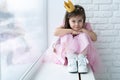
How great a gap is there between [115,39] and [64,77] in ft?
2.73

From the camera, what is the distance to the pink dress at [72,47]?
1523mm

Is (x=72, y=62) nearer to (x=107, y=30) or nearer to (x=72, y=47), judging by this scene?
(x=72, y=47)

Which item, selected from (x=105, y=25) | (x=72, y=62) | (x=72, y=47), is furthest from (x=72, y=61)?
(x=105, y=25)

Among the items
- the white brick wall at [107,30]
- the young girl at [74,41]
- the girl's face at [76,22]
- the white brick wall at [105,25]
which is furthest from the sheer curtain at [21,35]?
the white brick wall at [107,30]

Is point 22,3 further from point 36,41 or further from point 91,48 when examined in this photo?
point 91,48

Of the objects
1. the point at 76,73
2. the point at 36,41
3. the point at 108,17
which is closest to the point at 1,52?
the point at 76,73

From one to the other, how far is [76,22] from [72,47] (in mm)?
189

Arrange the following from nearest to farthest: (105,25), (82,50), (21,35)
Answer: (21,35)
(82,50)
(105,25)

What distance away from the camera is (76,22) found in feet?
5.09

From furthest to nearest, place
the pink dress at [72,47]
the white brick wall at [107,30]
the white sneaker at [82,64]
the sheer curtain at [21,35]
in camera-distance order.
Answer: the white brick wall at [107,30] → the pink dress at [72,47] → the white sneaker at [82,64] → the sheer curtain at [21,35]

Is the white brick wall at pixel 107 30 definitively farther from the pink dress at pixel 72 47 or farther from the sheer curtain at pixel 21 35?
the sheer curtain at pixel 21 35

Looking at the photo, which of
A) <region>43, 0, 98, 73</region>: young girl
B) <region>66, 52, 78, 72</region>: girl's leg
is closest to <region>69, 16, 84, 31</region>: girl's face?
<region>43, 0, 98, 73</region>: young girl

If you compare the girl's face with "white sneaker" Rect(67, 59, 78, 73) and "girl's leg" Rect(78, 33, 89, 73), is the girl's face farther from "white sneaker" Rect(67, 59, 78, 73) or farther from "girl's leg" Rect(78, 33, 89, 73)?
"white sneaker" Rect(67, 59, 78, 73)

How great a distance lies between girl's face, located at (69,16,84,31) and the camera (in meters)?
1.55
